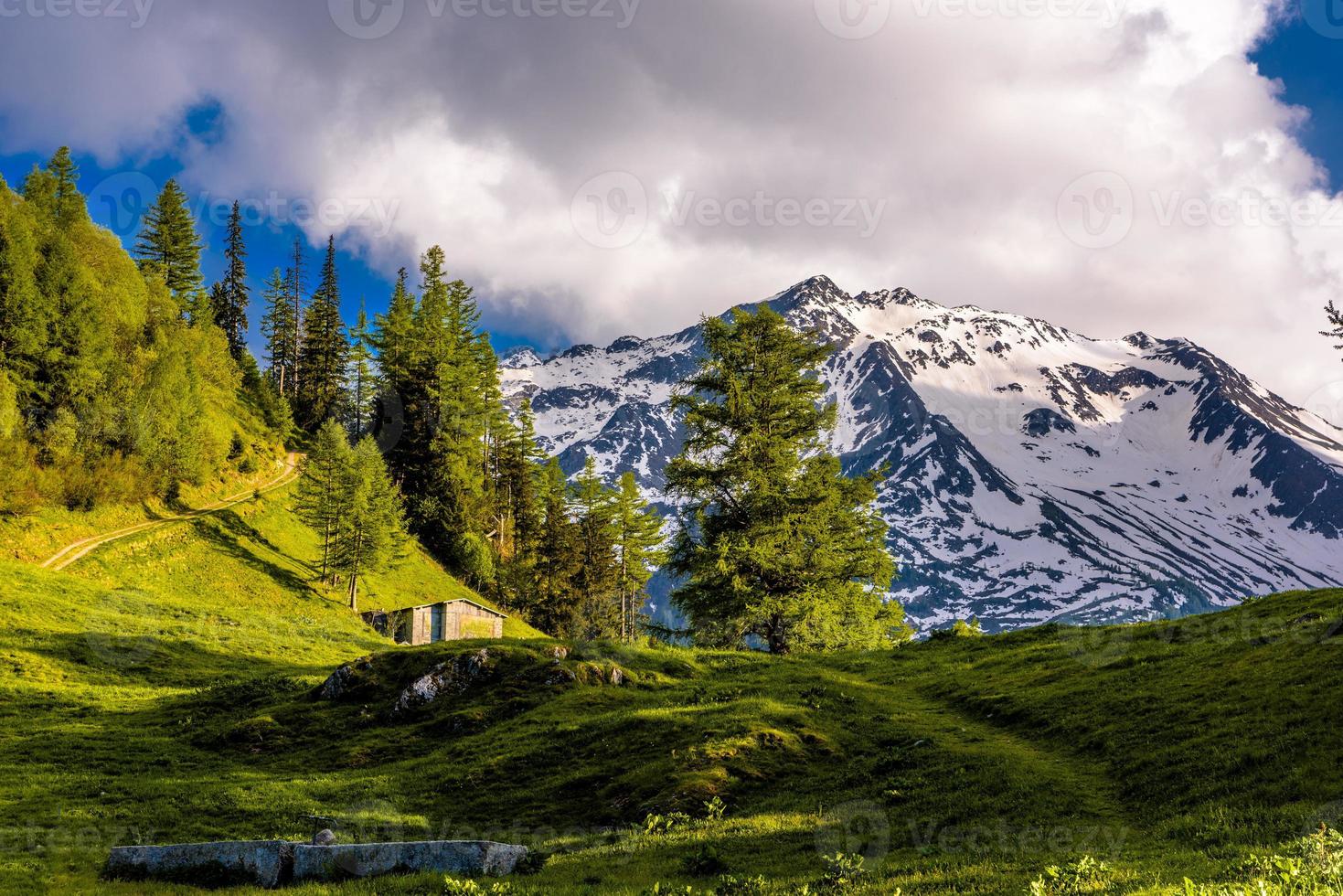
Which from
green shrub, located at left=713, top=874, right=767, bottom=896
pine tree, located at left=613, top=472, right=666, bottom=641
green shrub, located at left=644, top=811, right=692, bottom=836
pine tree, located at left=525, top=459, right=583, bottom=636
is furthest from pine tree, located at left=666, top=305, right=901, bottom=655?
pine tree, located at left=613, top=472, right=666, bottom=641

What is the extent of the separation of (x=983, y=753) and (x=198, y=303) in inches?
4223

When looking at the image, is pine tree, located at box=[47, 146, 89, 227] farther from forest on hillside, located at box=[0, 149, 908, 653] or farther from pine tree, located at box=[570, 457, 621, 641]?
pine tree, located at box=[570, 457, 621, 641]

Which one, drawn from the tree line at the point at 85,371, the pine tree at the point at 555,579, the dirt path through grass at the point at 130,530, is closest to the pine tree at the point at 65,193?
the tree line at the point at 85,371

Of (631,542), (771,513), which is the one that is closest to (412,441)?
(631,542)

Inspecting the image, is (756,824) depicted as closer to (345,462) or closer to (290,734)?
(290,734)

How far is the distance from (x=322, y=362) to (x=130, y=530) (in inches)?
2448

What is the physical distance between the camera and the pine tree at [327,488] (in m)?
71.9

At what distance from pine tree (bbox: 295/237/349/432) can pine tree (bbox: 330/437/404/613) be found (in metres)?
47.6

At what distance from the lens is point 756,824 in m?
17.4

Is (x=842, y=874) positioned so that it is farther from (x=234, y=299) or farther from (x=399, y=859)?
(x=234, y=299)

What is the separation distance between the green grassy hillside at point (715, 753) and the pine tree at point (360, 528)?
89.8 feet

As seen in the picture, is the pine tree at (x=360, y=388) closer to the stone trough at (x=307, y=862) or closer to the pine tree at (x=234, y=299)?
the pine tree at (x=234, y=299)

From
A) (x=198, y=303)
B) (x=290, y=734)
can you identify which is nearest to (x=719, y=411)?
(x=290, y=734)

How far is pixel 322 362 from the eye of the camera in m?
120
